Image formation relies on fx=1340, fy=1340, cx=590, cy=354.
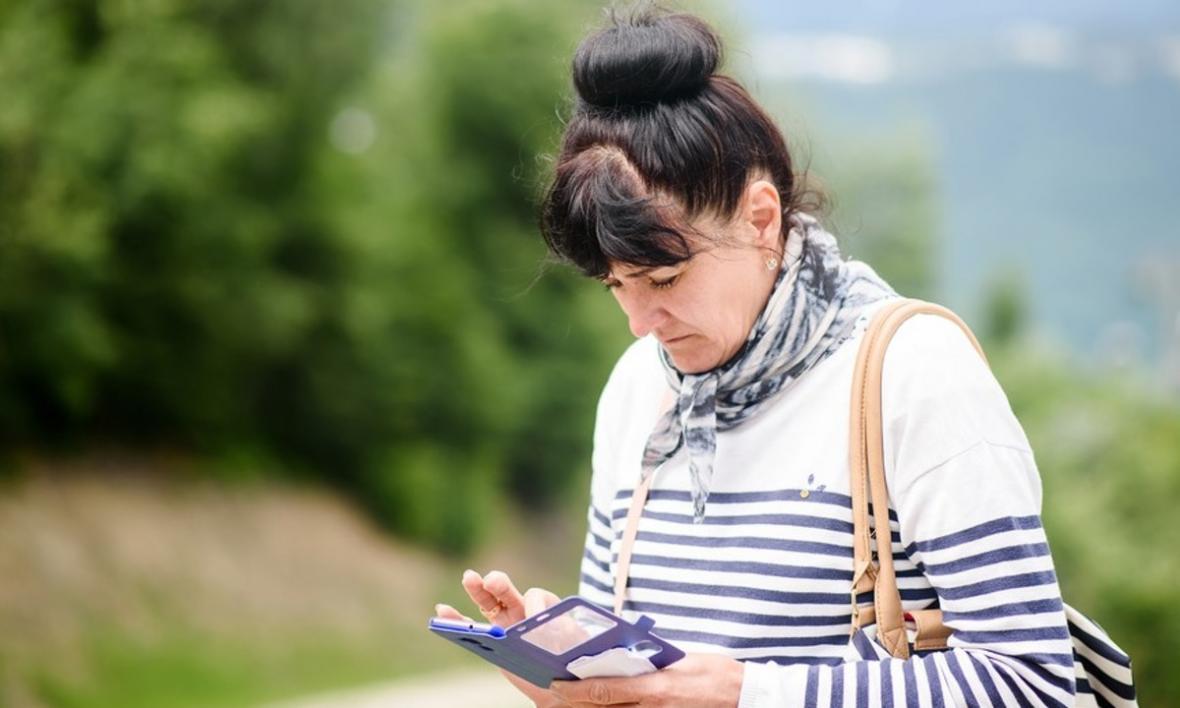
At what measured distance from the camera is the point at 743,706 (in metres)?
1.45

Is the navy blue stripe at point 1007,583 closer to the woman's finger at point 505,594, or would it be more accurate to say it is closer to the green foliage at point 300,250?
the woman's finger at point 505,594

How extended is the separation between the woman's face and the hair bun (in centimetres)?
15

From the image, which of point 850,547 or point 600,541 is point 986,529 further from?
point 600,541

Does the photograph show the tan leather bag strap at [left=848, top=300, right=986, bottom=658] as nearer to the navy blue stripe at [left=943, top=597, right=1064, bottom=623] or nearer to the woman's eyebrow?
the navy blue stripe at [left=943, top=597, right=1064, bottom=623]

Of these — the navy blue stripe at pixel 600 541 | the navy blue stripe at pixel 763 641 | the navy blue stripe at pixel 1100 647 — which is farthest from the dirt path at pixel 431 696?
the navy blue stripe at pixel 1100 647

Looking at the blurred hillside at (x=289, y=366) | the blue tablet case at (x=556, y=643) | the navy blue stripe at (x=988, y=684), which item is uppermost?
the blurred hillside at (x=289, y=366)

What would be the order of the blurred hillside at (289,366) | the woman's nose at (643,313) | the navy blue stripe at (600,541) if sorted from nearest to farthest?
1. the woman's nose at (643,313)
2. the navy blue stripe at (600,541)
3. the blurred hillside at (289,366)

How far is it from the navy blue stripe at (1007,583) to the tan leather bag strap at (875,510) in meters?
0.09

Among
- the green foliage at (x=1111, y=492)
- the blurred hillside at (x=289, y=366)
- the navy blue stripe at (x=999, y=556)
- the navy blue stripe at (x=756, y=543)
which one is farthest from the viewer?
the green foliage at (x=1111, y=492)

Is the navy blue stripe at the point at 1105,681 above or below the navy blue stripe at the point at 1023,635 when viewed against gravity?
above

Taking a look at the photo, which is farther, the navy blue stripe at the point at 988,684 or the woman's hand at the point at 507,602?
the woman's hand at the point at 507,602

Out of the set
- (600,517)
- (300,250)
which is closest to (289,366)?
(300,250)

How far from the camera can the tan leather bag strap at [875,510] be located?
4.82 ft

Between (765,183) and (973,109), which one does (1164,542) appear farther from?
(973,109)
